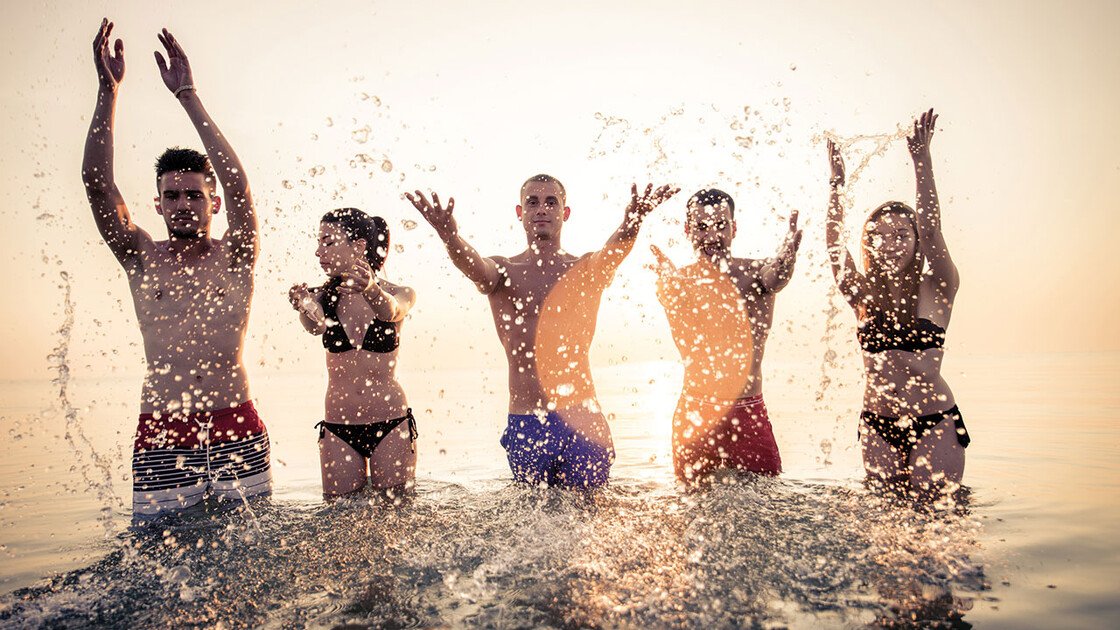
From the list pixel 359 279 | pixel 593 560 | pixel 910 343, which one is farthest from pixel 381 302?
pixel 910 343

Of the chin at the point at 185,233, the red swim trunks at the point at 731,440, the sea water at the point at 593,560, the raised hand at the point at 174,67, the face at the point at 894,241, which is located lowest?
the sea water at the point at 593,560

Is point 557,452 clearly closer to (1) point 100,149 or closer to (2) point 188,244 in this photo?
(2) point 188,244

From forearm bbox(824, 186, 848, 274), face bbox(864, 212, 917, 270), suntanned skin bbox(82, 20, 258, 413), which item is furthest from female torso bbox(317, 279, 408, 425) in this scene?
face bbox(864, 212, 917, 270)

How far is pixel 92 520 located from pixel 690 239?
7054 mm

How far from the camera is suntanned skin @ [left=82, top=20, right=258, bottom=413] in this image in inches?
173

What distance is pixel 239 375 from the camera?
4.59 metres

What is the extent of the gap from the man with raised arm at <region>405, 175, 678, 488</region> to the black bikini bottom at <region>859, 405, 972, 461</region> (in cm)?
228

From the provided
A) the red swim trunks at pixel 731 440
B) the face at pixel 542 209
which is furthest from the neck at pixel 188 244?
the red swim trunks at pixel 731 440

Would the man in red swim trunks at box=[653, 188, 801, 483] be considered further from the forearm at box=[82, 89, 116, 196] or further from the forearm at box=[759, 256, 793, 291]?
the forearm at box=[82, 89, 116, 196]

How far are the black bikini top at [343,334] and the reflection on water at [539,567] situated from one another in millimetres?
1240

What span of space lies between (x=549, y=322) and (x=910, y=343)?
2.93 meters

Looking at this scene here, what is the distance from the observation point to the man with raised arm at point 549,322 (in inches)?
177

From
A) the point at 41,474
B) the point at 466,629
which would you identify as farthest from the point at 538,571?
the point at 41,474

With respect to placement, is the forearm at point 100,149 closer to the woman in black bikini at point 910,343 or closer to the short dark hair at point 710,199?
the short dark hair at point 710,199
